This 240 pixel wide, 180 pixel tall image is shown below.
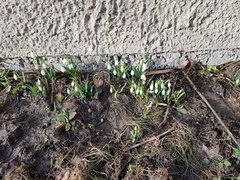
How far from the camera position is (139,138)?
5.80 ft

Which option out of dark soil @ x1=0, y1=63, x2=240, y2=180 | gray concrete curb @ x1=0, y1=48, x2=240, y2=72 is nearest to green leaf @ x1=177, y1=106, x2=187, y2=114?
dark soil @ x1=0, y1=63, x2=240, y2=180

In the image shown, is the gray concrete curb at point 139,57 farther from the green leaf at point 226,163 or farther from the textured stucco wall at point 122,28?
the green leaf at point 226,163

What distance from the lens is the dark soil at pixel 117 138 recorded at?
1675 millimetres

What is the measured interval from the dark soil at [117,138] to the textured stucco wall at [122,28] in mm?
189

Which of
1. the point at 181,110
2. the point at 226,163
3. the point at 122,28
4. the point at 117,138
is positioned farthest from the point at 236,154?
the point at 122,28

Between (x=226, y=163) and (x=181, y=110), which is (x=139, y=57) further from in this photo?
(x=226, y=163)

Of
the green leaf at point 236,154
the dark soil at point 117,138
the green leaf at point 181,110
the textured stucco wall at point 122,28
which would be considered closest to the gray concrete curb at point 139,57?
the textured stucco wall at point 122,28

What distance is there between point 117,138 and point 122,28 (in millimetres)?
559

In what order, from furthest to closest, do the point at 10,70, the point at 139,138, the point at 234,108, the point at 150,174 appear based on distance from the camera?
1. the point at 10,70
2. the point at 234,108
3. the point at 139,138
4. the point at 150,174

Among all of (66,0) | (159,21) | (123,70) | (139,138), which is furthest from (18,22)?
(139,138)

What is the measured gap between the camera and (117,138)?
1.78m

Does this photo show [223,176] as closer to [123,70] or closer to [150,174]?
[150,174]

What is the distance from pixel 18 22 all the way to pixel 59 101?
0.45 m

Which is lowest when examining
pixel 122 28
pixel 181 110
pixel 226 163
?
pixel 226 163
